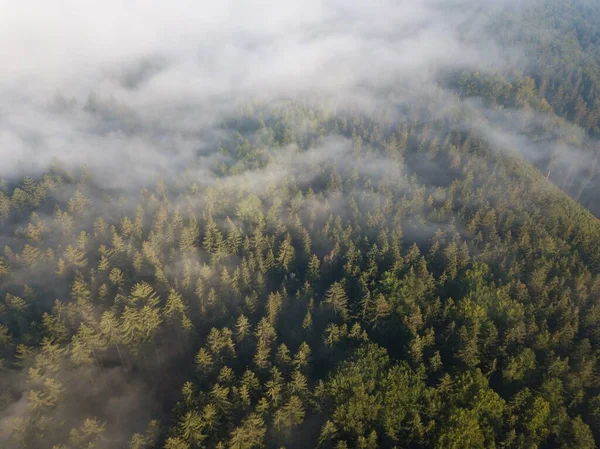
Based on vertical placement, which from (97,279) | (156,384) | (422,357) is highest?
(422,357)

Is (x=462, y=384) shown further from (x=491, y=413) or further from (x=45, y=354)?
(x=45, y=354)

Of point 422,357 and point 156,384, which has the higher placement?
point 422,357

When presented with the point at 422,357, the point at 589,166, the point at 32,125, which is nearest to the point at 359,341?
the point at 422,357

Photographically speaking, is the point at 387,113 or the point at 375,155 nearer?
the point at 375,155

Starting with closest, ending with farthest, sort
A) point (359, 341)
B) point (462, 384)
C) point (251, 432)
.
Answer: point (251, 432) < point (462, 384) < point (359, 341)

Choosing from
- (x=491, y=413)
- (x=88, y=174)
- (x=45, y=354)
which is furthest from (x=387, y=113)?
(x=45, y=354)

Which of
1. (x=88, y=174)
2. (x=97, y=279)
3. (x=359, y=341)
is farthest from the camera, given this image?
(x=88, y=174)
